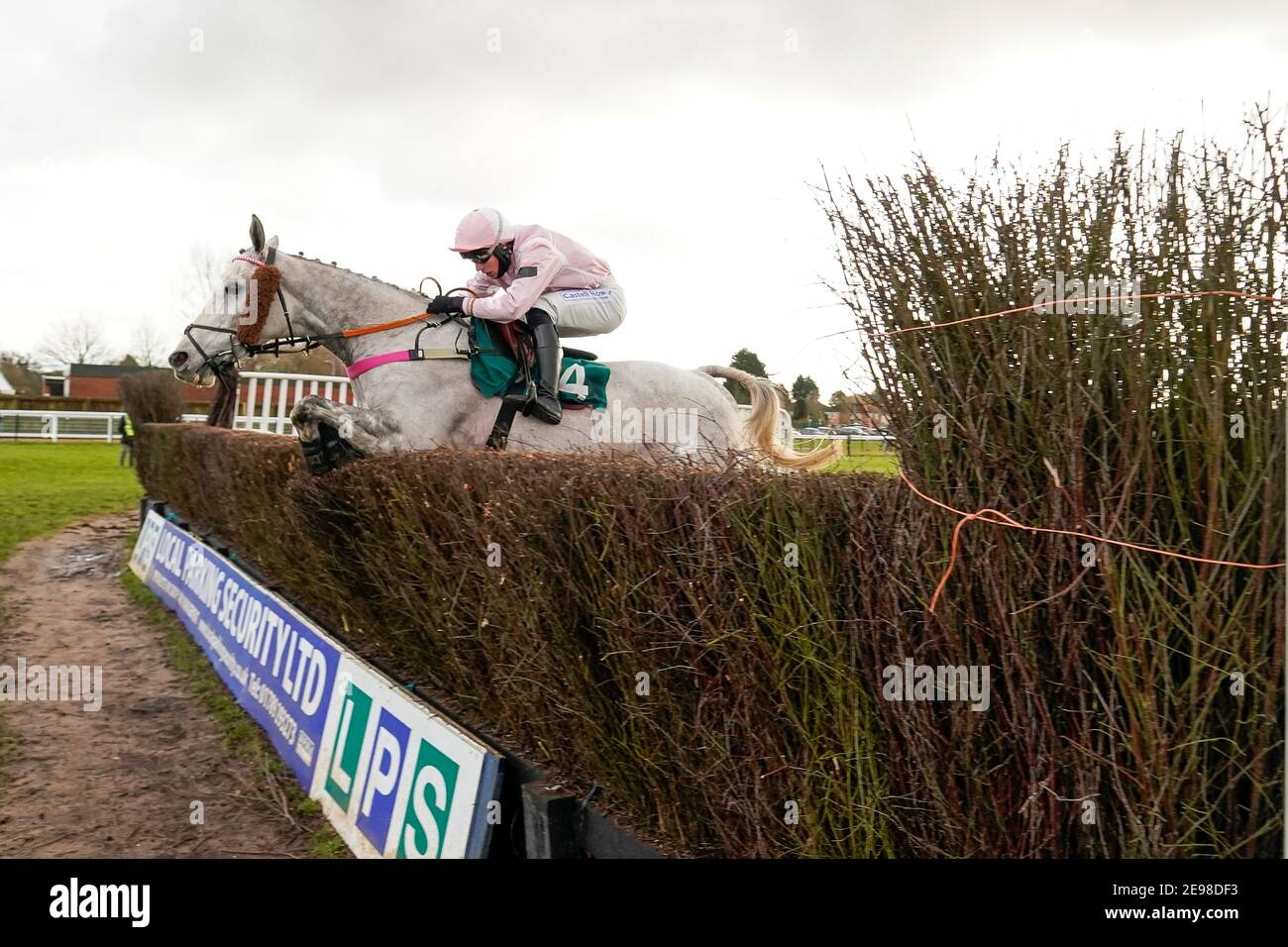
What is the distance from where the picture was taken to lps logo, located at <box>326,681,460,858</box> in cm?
295

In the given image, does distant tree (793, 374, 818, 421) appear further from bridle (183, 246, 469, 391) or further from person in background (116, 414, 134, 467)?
A: person in background (116, 414, 134, 467)

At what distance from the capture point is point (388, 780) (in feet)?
10.8

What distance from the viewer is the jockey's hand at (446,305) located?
5508 millimetres

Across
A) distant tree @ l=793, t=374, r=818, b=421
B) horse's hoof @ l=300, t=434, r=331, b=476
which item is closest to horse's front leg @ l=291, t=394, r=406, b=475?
horse's hoof @ l=300, t=434, r=331, b=476

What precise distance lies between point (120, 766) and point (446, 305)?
10.2ft

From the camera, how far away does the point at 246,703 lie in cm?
514
